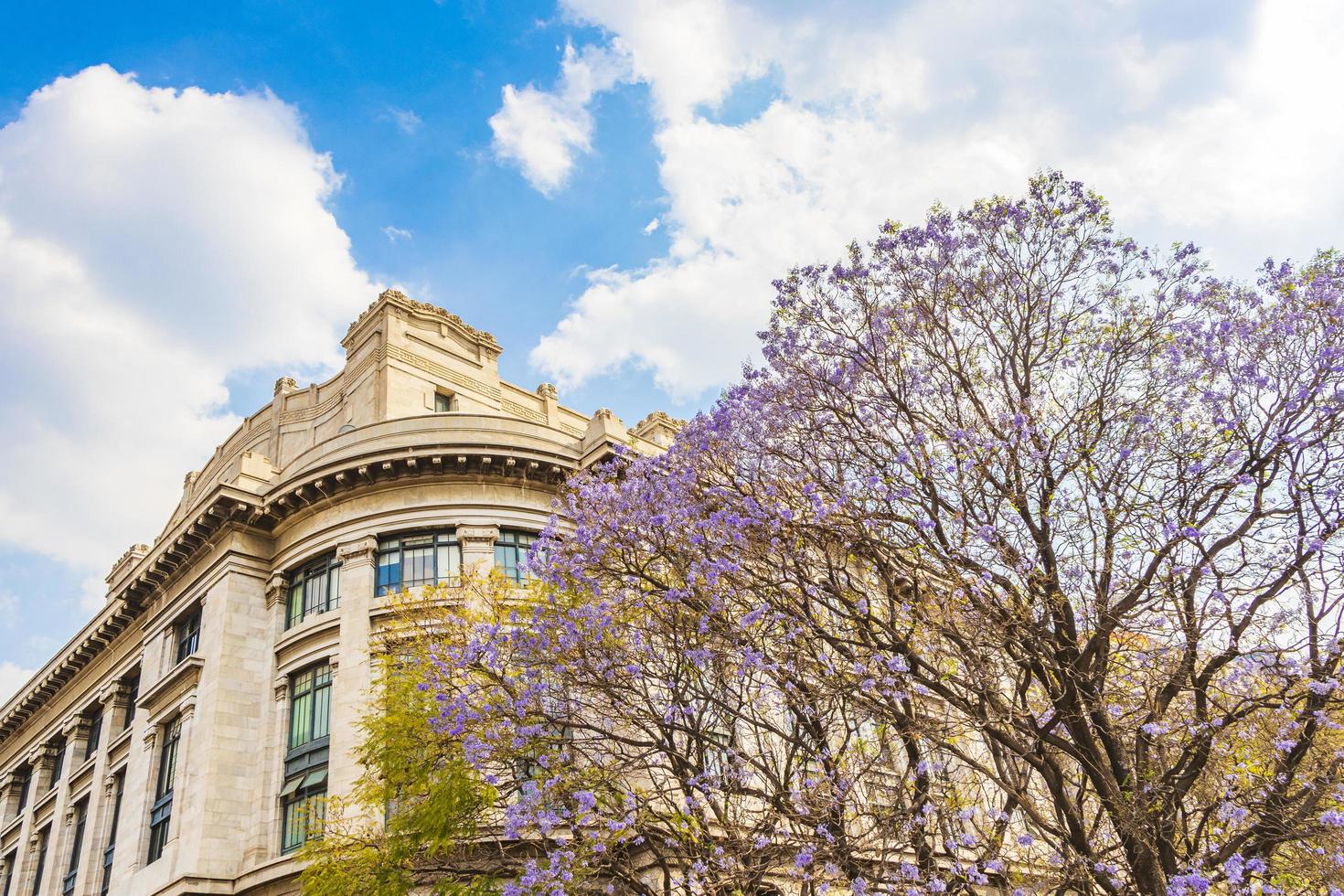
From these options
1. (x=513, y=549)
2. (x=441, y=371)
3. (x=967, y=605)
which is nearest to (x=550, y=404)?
(x=441, y=371)

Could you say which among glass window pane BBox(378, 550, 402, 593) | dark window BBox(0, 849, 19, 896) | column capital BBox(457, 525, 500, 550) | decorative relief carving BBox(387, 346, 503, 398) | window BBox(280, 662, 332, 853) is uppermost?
decorative relief carving BBox(387, 346, 503, 398)

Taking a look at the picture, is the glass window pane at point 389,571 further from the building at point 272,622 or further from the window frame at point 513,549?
the window frame at point 513,549

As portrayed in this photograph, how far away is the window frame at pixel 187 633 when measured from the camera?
28594mm

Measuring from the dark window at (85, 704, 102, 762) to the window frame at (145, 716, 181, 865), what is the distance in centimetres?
829

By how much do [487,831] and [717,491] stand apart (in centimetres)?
736

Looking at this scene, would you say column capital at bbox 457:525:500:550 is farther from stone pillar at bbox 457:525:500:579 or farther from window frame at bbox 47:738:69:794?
window frame at bbox 47:738:69:794

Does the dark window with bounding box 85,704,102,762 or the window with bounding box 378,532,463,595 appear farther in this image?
the dark window with bounding box 85,704,102,762

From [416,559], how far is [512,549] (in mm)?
2378

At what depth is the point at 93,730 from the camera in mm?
34625

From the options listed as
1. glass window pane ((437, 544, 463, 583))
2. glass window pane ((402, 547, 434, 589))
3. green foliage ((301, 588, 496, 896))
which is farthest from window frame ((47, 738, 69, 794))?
green foliage ((301, 588, 496, 896))

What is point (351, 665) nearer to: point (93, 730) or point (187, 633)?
point (187, 633)

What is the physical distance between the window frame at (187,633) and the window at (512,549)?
916 cm

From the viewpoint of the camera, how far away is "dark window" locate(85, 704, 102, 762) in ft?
112

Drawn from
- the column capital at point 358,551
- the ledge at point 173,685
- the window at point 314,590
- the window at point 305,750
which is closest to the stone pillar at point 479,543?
the column capital at point 358,551
